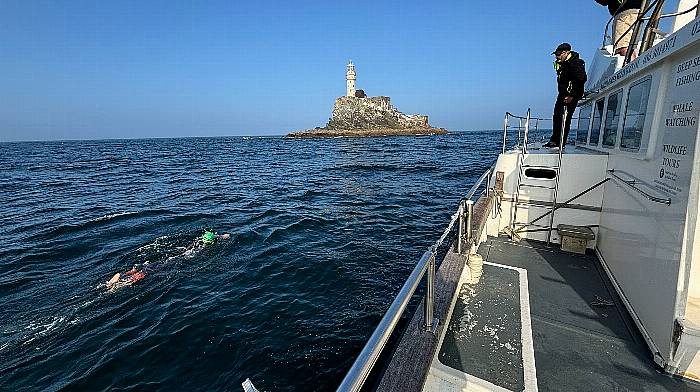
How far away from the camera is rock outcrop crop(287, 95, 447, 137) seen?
12600 centimetres

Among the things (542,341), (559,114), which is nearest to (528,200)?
(559,114)

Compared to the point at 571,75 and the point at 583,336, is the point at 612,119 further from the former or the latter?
the point at 583,336

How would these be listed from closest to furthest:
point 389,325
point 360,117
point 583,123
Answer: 1. point 389,325
2. point 583,123
3. point 360,117

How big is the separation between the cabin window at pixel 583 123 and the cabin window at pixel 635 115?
12.8 feet

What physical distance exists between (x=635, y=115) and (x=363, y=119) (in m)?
126

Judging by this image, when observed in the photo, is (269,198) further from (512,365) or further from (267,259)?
(512,365)

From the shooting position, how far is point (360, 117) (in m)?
126

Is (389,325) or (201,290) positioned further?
(201,290)

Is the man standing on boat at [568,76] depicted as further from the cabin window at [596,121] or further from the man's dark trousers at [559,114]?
the cabin window at [596,121]

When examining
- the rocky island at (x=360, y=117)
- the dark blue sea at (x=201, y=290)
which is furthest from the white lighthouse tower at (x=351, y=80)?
the dark blue sea at (x=201, y=290)

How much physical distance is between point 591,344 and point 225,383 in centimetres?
484

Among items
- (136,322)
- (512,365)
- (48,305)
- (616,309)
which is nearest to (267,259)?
(136,322)

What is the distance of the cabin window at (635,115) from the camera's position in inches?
167

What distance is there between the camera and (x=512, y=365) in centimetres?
290
